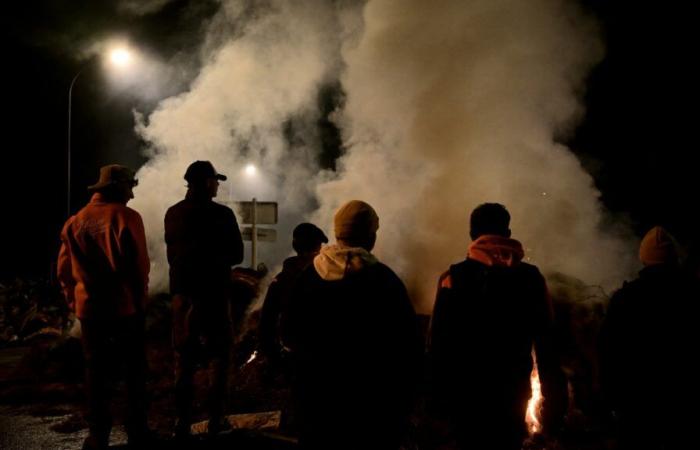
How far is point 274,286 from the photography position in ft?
13.1

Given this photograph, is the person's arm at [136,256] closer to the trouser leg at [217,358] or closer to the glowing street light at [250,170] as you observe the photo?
the trouser leg at [217,358]

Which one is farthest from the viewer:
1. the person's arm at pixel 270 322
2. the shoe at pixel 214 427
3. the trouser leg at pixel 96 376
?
the shoe at pixel 214 427

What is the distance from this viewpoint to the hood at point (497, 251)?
289 cm

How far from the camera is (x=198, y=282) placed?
4203mm

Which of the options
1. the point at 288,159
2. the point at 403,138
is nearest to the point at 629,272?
the point at 403,138

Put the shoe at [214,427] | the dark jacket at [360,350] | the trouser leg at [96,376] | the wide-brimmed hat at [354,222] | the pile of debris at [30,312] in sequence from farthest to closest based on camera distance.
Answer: the pile of debris at [30,312], the shoe at [214,427], the trouser leg at [96,376], the wide-brimmed hat at [354,222], the dark jacket at [360,350]

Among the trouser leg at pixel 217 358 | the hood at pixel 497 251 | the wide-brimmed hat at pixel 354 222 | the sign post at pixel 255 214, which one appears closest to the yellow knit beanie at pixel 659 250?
the hood at pixel 497 251

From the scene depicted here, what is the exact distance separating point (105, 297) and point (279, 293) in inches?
48.8

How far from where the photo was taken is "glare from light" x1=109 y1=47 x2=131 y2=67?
1189 centimetres

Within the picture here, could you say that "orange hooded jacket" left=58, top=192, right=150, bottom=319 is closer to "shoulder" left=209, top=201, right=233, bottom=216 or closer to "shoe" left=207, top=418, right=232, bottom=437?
Result: "shoulder" left=209, top=201, right=233, bottom=216

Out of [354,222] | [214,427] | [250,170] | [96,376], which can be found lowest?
[214,427]

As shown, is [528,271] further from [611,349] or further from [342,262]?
[342,262]

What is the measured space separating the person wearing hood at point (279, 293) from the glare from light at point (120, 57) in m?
9.56

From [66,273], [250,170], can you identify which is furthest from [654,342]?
[250,170]
